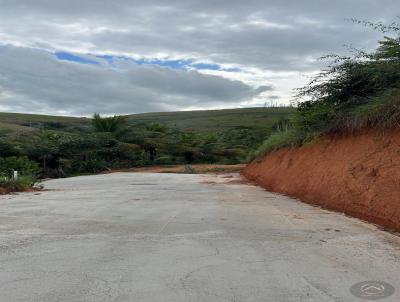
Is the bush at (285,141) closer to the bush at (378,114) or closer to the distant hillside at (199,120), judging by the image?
the bush at (378,114)

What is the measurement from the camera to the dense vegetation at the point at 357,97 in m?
12.0

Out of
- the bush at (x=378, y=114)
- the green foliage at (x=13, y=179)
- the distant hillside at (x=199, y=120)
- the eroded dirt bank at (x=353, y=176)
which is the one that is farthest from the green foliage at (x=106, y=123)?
the bush at (x=378, y=114)

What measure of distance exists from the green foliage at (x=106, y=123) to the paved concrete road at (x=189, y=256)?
138ft

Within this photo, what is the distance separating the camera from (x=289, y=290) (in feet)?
16.9

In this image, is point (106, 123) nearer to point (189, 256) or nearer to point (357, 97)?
point (357, 97)

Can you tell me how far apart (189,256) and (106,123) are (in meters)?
47.2

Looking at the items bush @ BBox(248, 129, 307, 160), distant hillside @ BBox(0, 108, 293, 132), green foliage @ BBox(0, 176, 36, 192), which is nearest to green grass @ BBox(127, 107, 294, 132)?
distant hillside @ BBox(0, 108, 293, 132)

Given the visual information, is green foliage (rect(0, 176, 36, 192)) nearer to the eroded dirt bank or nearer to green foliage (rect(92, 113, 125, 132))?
the eroded dirt bank

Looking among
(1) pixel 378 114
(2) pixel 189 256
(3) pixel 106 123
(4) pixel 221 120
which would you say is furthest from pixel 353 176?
(4) pixel 221 120

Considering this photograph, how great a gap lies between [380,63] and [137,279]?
1024 cm

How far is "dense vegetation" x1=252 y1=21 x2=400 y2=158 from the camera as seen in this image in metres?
12.0

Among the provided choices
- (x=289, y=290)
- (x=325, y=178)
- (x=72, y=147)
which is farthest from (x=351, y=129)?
(x=72, y=147)

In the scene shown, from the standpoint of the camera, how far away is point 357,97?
14.2 m

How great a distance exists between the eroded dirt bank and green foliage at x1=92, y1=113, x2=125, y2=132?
36.1 m
